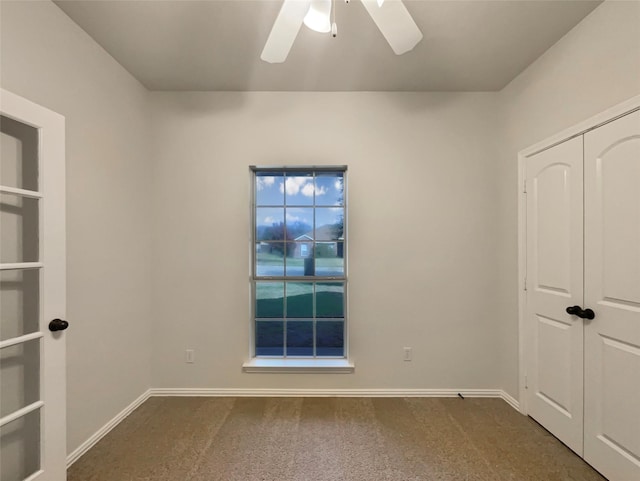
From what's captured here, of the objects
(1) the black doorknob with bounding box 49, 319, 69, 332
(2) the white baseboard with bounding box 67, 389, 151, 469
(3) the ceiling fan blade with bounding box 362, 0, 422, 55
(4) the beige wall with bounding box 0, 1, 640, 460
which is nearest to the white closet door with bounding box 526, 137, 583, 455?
(4) the beige wall with bounding box 0, 1, 640, 460

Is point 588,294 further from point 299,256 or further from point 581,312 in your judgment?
point 299,256

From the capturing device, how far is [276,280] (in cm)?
273

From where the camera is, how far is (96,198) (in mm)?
2033

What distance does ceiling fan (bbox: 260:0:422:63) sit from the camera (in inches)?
50.2

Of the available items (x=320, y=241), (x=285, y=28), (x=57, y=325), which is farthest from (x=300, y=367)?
(x=285, y=28)

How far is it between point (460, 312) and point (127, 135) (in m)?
3.13

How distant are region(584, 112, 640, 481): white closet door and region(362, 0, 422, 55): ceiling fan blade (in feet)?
4.09

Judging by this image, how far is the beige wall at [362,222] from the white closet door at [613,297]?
33.3 inches

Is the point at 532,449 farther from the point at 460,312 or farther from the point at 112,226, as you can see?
the point at 112,226

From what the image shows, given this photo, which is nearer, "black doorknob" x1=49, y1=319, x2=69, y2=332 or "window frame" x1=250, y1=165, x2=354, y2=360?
"black doorknob" x1=49, y1=319, x2=69, y2=332

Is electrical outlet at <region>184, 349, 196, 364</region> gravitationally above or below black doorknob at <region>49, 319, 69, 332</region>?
below

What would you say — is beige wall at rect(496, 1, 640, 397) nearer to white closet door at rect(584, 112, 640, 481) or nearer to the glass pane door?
white closet door at rect(584, 112, 640, 481)

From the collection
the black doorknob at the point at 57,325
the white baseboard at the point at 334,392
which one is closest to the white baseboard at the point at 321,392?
the white baseboard at the point at 334,392

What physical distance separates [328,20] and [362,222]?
5.14 feet
